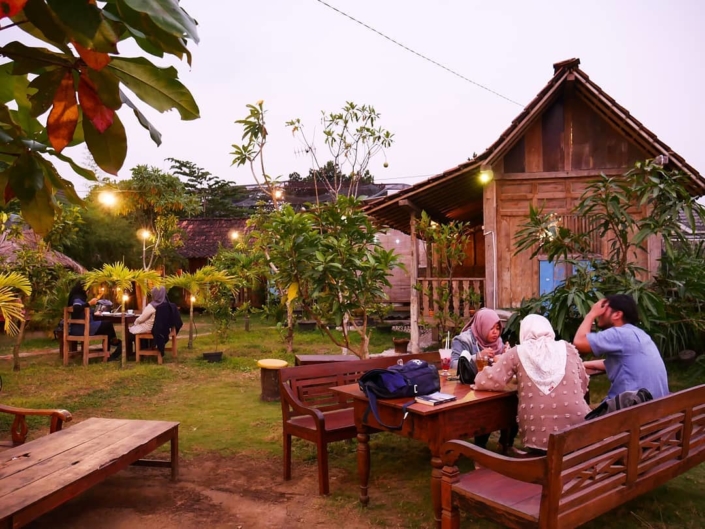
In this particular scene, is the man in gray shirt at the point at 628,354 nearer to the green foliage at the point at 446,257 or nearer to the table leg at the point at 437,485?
the table leg at the point at 437,485

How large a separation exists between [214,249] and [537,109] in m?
15.9

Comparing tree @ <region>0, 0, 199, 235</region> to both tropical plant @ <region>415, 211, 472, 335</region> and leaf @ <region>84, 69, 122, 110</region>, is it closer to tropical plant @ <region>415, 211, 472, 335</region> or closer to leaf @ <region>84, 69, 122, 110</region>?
leaf @ <region>84, 69, 122, 110</region>

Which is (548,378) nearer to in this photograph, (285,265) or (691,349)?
(285,265)

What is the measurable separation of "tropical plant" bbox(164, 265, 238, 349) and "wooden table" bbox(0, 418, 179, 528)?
7.65m

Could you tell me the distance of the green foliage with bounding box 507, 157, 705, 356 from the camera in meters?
6.99

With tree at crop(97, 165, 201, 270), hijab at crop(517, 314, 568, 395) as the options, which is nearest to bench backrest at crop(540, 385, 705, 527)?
hijab at crop(517, 314, 568, 395)

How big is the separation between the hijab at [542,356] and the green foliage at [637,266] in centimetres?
339

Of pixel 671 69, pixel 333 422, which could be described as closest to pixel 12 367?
pixel 333 422

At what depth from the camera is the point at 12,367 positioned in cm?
1068

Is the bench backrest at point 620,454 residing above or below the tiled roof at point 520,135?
below

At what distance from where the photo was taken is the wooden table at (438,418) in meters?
3.75

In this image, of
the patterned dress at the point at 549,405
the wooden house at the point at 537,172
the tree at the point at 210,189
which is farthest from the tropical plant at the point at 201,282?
the tree at the point at 210,189

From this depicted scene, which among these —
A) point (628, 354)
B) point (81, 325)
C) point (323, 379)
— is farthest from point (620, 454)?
point (81, 325)

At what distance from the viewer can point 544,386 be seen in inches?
149
